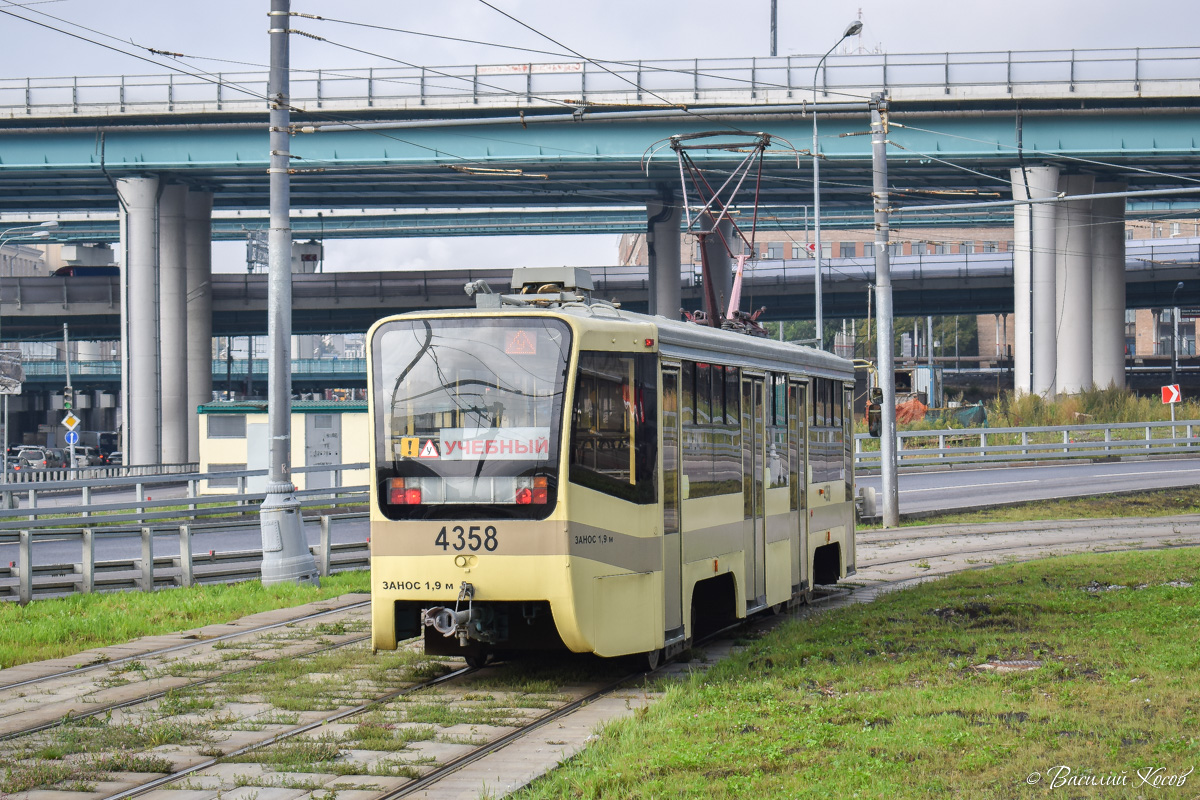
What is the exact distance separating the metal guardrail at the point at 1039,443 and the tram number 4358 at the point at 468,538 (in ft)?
95.5

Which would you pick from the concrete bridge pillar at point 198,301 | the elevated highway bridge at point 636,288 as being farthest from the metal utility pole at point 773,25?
the concrete bridge pillar at point 198,301

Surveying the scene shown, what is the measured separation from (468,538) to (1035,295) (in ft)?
146

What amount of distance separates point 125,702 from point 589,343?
171 inches

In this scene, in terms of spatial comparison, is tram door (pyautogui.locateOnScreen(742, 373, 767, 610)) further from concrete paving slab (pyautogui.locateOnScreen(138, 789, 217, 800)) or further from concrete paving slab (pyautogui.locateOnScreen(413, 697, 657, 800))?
concrete paving slab (pyautogui.locateOnScreen(138, 789, 217, 800))

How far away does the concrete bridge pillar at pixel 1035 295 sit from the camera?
49.8 m

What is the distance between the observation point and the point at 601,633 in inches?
389

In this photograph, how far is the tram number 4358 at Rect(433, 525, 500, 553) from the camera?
32.0 ft

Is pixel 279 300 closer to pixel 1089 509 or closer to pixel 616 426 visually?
pixel 616 426

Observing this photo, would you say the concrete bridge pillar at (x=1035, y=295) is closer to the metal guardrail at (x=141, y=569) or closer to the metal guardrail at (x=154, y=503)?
the metal guardrail at (x=154, y=503)

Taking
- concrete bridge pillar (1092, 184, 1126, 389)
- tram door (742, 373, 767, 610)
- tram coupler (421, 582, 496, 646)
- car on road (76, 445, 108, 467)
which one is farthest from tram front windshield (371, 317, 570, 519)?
car on road (76, 445, 108, 467)

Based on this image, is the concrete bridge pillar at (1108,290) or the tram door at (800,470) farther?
the concrete bridge pillar at (1108,290)

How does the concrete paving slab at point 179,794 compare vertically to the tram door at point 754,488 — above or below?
below

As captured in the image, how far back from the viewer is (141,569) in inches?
666

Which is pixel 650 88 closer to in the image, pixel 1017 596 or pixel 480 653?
pixel 1017 596
